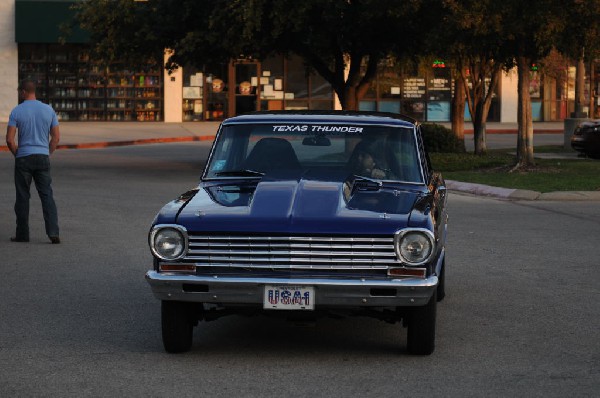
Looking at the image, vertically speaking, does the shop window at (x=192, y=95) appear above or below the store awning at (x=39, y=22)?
below

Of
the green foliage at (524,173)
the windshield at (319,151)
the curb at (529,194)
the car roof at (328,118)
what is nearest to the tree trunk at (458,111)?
the green foliage at (524,173)

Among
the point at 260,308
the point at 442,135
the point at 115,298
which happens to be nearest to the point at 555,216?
the point at 115,298

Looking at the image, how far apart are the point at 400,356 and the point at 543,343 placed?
1132mm

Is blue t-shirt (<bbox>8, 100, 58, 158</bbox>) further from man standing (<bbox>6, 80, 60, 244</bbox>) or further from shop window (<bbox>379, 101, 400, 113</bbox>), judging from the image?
shop window (<bbox>379, 101, 400, 113</bbox>)

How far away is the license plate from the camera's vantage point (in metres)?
7.73

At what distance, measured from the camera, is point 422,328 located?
26.5 feet

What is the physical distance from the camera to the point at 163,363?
7.96 m

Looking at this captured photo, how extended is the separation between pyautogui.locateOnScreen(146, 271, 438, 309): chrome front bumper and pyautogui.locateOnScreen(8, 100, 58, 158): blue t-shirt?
668 centimetres

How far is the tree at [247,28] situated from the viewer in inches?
984

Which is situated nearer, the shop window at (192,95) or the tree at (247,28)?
the tree at (247,28)

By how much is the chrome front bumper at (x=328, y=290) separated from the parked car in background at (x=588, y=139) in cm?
2364

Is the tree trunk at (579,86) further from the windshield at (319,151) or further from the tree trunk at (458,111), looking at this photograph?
the windshield at (319,151)

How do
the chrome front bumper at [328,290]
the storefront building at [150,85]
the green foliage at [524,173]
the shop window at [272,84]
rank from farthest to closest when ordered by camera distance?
the shop window at [272,84] → the storefront building at [150,85] → the green foliage at [524,173] → the chrome front bumper at [328,290]

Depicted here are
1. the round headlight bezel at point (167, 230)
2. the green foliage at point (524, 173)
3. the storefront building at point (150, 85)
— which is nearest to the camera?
the round headlight bezel at point (167, 230)
